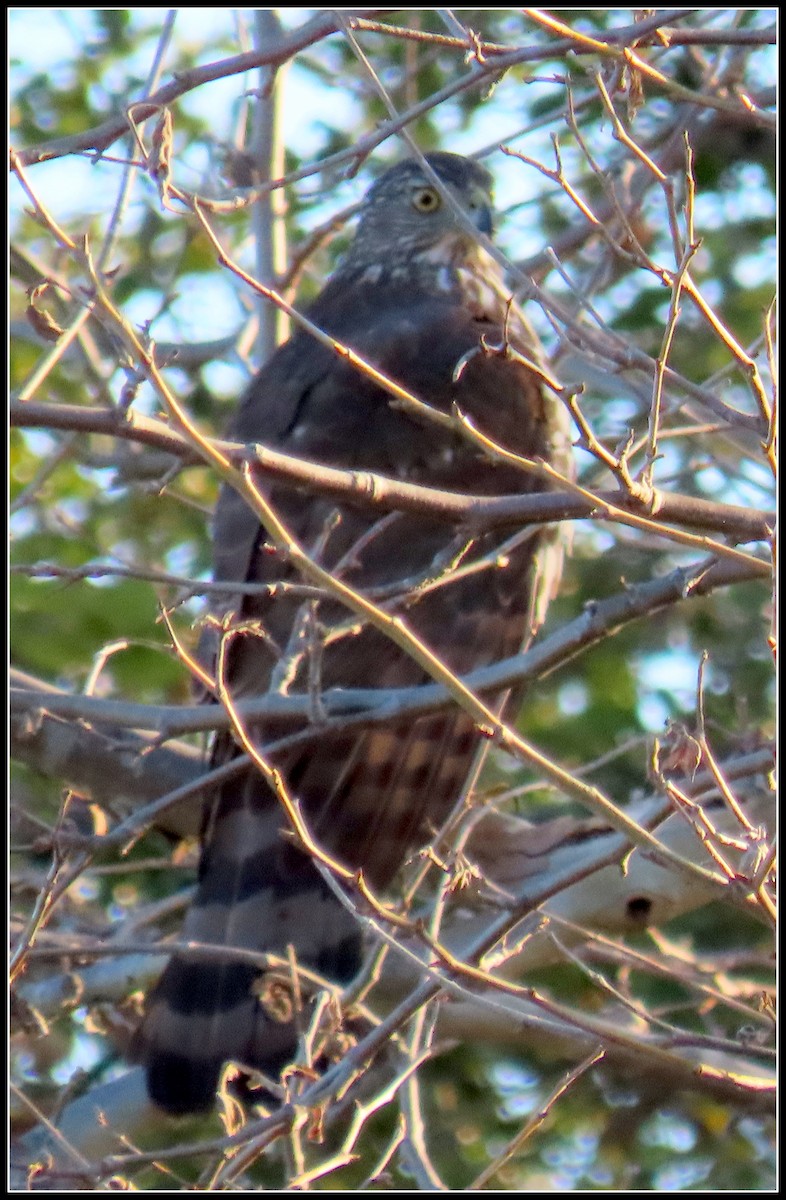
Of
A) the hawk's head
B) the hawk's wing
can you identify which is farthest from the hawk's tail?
the hawk's head

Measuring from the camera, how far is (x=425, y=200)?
5.26 meters

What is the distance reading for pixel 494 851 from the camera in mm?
4324

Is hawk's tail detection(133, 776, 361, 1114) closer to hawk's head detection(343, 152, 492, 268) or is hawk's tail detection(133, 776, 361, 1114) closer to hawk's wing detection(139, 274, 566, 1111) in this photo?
hawk's wing detection(139, 274, 566, 1111)

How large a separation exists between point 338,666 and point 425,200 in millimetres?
1826

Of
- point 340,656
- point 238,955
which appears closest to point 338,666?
point 340,656

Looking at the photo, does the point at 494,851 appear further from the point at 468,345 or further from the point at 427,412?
the point at 427,412

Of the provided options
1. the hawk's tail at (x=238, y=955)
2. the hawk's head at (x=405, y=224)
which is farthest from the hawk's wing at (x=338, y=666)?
the hawk's head at (x=405, y=224)

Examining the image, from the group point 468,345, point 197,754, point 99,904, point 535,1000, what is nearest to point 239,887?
point 197,754

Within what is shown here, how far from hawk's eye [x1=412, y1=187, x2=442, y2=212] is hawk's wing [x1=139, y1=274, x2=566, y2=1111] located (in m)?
0.79

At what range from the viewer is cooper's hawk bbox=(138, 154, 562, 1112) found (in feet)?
12.8

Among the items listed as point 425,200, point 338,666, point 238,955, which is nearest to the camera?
point 238,955

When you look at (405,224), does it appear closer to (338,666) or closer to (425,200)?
(425,200)

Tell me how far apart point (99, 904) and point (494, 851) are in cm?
133

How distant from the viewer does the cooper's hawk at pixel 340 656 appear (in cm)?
389
